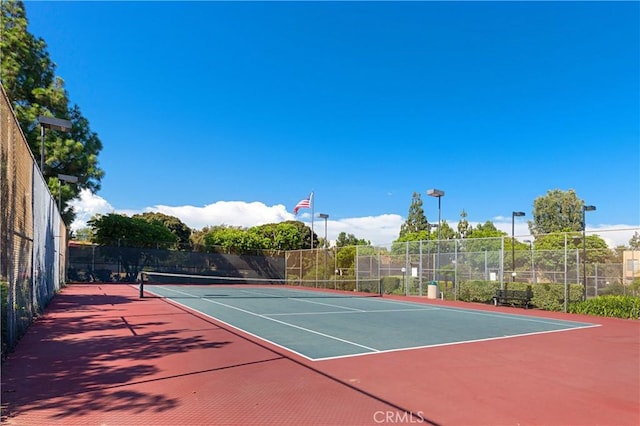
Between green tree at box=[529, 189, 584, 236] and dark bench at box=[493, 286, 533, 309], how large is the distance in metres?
44.4

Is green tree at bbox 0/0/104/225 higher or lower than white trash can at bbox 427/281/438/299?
higher

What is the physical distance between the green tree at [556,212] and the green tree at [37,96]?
55.1 meters

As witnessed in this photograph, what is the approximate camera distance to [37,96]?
85.3ft

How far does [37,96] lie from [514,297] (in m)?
28.2

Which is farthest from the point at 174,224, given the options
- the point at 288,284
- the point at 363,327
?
the point at 363,327

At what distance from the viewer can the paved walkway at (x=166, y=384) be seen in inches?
183

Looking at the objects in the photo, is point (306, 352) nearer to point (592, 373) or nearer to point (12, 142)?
point (592, 373)

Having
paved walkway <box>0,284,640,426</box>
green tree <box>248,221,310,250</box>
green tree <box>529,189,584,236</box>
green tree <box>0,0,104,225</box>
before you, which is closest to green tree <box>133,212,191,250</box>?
green tree <box>248,221,310,250</box>

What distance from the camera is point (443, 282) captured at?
2367cm

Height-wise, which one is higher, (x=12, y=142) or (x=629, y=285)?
(x=12, y=142)

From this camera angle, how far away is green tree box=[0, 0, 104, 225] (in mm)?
25047

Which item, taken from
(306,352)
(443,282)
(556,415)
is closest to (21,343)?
(306,352)

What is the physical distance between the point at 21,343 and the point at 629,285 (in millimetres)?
22218

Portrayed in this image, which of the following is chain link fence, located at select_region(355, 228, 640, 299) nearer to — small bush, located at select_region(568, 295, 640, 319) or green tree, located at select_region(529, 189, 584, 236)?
small bush, located at select_region(568, 295, 640, 319)
